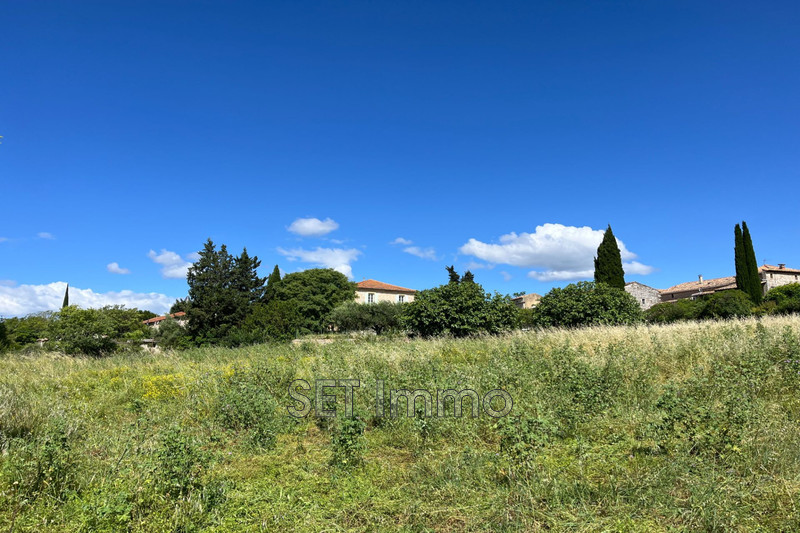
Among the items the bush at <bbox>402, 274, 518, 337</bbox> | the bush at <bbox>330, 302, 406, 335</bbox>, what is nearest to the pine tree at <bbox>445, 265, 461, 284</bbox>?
the bush at <bbox>330, 302, 406, 335</bbox>

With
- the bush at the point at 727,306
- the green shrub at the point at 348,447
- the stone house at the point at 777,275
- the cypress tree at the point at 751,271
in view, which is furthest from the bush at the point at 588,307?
the stone house at the point at 777,275

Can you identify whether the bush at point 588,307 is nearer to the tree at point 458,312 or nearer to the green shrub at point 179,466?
the tree at point 458,312

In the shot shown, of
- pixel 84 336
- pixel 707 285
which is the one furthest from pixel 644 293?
pixel 84 336

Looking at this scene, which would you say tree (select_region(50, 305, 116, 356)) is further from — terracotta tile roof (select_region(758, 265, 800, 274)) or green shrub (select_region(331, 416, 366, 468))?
terracotta tile roof (select_region(758, 265, 800, 274))

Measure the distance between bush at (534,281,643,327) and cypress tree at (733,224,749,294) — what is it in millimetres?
24725

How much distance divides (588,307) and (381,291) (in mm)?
44932

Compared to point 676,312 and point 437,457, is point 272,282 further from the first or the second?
point 437,457

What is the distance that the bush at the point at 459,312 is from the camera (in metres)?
15.5

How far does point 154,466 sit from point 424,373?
4446 mm

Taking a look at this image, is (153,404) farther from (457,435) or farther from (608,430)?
(608,430)

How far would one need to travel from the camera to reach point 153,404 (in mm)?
7121

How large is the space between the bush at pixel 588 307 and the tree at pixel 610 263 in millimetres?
15774

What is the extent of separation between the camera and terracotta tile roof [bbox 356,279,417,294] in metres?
60.2

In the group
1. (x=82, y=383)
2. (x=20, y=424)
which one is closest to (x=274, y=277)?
(x=82, y=383)
